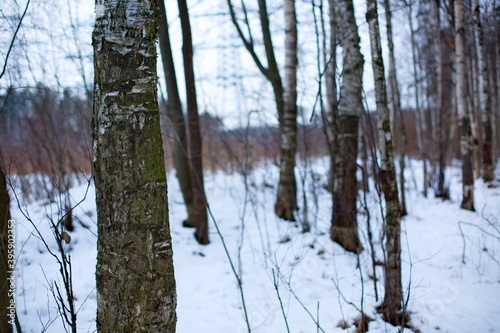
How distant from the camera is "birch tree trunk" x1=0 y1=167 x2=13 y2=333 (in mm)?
2277

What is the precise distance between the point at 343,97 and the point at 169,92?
102 inches

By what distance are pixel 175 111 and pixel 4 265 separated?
3245mm

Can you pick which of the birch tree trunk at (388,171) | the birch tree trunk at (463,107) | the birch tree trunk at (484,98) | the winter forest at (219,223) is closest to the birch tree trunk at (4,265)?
the winter forest at (219,223)

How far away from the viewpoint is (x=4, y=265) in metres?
2.30

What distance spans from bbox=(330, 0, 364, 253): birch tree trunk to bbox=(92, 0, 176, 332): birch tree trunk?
2.89m

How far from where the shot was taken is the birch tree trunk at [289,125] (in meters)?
5.87

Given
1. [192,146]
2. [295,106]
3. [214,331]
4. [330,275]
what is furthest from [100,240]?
[295,106]

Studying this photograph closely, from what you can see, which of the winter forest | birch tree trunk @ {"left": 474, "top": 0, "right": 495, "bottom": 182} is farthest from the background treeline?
birch tree trunk @ {"left": 474, "top": 0, "right": 495, "bottom": 182}

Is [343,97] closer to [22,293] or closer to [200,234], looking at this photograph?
[200,234]

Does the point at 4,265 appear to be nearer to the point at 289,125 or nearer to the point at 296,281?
the point at 296,281

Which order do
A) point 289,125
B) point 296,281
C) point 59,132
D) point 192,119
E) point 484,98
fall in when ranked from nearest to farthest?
point 296,281
point 192,119
point 289,125
point 59,132
point 484,98

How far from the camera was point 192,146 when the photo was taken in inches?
200

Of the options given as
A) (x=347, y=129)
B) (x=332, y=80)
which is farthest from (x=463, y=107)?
(x=332, y=80)

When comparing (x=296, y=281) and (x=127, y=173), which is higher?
(x=127, y=173)
